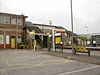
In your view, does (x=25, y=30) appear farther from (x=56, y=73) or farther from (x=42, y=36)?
(x=56, y=73)

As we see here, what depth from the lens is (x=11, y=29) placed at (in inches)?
1406

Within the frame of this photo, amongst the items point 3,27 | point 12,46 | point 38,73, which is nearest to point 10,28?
point 3,27

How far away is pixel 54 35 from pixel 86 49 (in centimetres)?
852

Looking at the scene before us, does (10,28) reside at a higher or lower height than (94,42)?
higher

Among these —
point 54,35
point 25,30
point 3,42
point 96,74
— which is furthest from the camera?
point 25,30

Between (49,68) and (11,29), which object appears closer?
(49,68)

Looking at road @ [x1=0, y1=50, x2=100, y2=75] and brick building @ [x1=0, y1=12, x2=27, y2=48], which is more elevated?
→ brick building @ [x1=0, y1=12, x2=27, y2=48]

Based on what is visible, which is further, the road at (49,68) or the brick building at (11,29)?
the brick building at (11,29)

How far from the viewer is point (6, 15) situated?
119 feet

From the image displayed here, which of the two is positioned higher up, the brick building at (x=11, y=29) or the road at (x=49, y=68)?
the brick building at (x=11, y=29)

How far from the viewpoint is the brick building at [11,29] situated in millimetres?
34594

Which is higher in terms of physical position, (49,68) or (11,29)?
(11,29)

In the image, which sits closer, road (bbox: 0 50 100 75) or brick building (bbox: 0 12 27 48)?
road (bbox: 0 50 100 75)

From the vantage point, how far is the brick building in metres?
34.6
